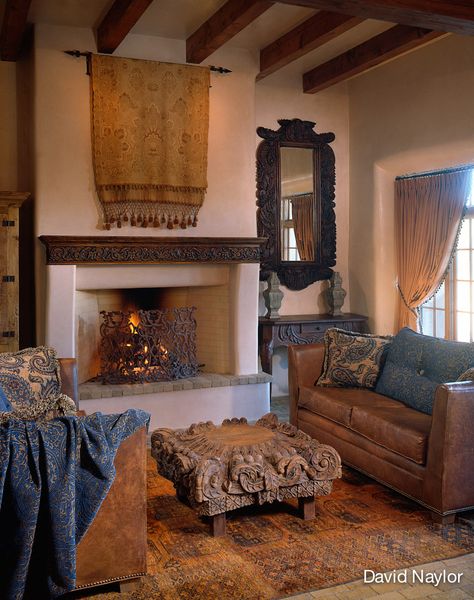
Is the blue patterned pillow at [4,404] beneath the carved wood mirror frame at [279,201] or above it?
beneath

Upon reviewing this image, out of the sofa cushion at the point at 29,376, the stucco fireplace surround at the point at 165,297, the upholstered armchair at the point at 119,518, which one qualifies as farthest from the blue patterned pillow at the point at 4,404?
the stucco fireplace surround at the point at 165,297

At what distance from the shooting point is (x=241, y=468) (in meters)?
3.22

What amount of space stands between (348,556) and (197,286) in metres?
3.06

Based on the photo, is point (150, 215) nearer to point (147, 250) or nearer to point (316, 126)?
point (147, 250)

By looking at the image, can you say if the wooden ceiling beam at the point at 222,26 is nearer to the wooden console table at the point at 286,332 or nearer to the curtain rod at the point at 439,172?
the curtain rod at the point at 439,172

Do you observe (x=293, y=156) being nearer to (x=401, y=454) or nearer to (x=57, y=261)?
(x=57, y=261)

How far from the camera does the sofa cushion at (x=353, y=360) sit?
455 cm

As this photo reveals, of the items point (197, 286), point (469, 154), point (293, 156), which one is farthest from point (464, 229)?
point (197, 286)

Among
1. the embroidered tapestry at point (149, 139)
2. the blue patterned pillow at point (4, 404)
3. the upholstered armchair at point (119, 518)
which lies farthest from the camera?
the embroidered tapestry at point (149, 139)

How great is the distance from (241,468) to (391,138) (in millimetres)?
3725

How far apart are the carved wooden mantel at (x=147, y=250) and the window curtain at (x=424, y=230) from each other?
4.43ft

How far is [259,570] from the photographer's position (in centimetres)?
295

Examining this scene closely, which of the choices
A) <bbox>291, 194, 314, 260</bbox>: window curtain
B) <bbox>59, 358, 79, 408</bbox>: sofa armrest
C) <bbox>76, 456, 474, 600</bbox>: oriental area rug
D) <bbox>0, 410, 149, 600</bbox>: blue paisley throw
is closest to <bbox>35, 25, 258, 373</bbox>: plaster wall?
<bbox>291, 194, 314, 260</bbox>: window curtain

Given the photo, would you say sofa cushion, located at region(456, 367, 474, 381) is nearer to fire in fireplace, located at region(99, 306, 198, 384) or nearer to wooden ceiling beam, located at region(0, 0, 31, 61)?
fire in fireplace, located at region(99, 306, 198, 384)
